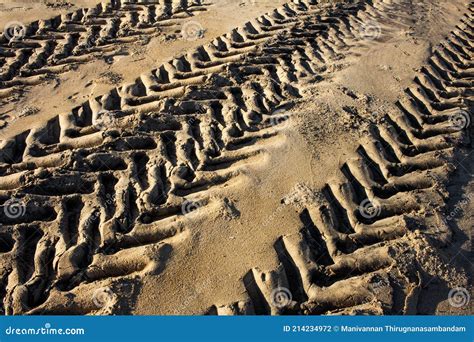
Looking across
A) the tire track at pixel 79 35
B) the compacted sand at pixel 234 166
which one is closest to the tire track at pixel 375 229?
the compacted sand at pixel 234 166

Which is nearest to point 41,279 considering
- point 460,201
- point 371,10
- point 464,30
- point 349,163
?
point 349,163

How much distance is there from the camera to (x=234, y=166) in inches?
189

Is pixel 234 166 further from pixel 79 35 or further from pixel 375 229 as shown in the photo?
pixel 79 35

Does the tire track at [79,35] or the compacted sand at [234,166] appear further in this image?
the tire track at [79,35]

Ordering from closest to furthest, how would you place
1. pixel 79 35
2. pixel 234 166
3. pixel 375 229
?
pixel 375 229
pixel 234 166
pixel 79 35

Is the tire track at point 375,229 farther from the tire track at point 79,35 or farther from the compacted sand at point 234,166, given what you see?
the tire track at point 79,35

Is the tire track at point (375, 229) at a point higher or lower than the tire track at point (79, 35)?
lower

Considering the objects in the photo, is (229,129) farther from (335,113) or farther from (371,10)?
(371,10)

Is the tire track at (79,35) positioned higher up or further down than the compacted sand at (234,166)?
higher up

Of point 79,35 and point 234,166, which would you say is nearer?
point 234,166

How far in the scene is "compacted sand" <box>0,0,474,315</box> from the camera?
3891 millimetres

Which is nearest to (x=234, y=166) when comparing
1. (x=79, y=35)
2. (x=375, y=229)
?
(x=375, y=229)

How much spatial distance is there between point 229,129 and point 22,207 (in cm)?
240

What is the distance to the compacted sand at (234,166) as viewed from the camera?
389 centimetres
